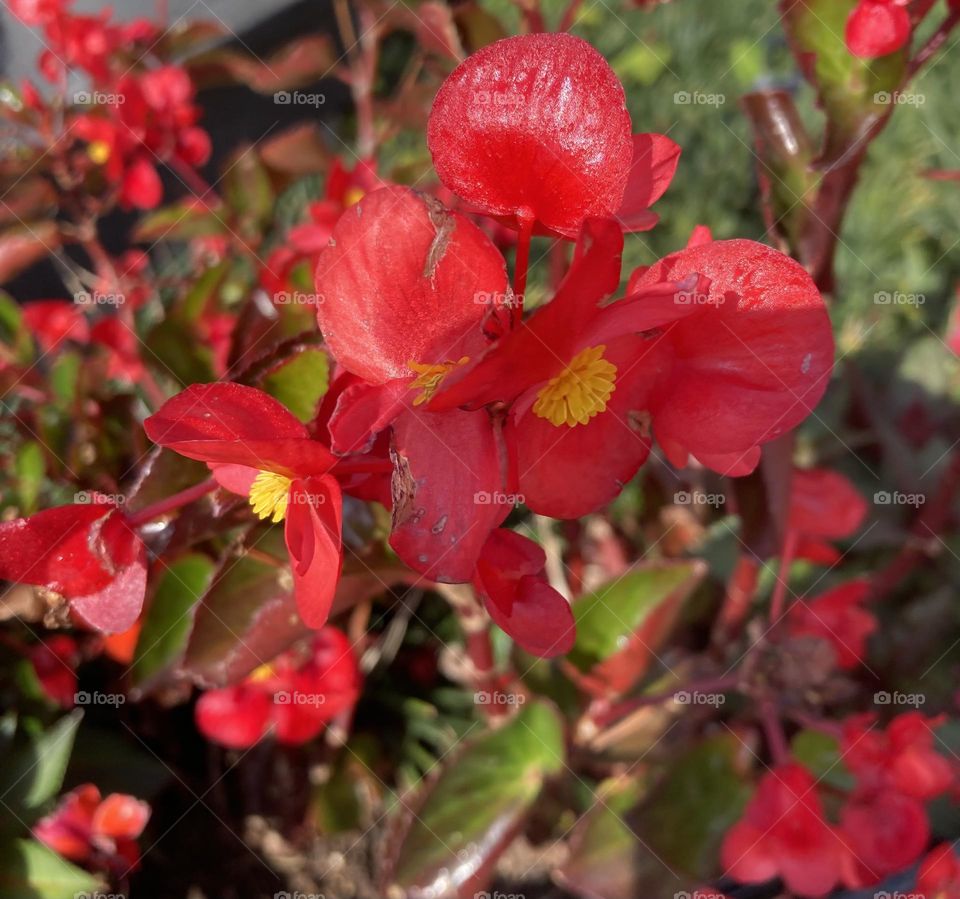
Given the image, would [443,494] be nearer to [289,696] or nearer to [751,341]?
[751,341]

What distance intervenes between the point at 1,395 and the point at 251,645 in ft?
1.63

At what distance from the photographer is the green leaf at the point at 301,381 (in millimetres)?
496

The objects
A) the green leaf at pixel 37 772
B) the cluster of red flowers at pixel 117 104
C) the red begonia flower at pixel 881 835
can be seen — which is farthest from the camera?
the cluster of red flowers at pixel 117 104

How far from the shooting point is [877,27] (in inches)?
19.0

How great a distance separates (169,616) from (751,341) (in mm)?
560

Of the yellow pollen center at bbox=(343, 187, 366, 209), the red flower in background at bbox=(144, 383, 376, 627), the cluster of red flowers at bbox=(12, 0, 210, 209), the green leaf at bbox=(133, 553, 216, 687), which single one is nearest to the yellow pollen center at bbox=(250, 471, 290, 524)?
the red flower in background at bbox=(144, 383, 376, 627)

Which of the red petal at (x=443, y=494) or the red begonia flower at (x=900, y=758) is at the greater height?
the red petal at (x=443, y=494)

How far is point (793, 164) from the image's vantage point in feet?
1.99

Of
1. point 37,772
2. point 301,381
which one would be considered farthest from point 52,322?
point 301,381

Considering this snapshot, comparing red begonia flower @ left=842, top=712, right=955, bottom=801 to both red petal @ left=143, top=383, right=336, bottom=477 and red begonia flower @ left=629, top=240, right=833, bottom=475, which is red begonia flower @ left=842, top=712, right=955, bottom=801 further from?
red petal @ left=143, top=383, right=336, bottom=477

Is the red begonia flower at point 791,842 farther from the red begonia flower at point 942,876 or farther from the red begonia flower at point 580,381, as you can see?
the red begonia flower at point 580,381

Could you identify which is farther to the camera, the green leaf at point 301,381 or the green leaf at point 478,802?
the green leaf at point 478,802

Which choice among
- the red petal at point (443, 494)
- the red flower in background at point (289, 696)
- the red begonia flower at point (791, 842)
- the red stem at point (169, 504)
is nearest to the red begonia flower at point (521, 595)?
the red petal at point (443, 494)

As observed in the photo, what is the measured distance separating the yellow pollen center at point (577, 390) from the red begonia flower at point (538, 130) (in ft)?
0.22
